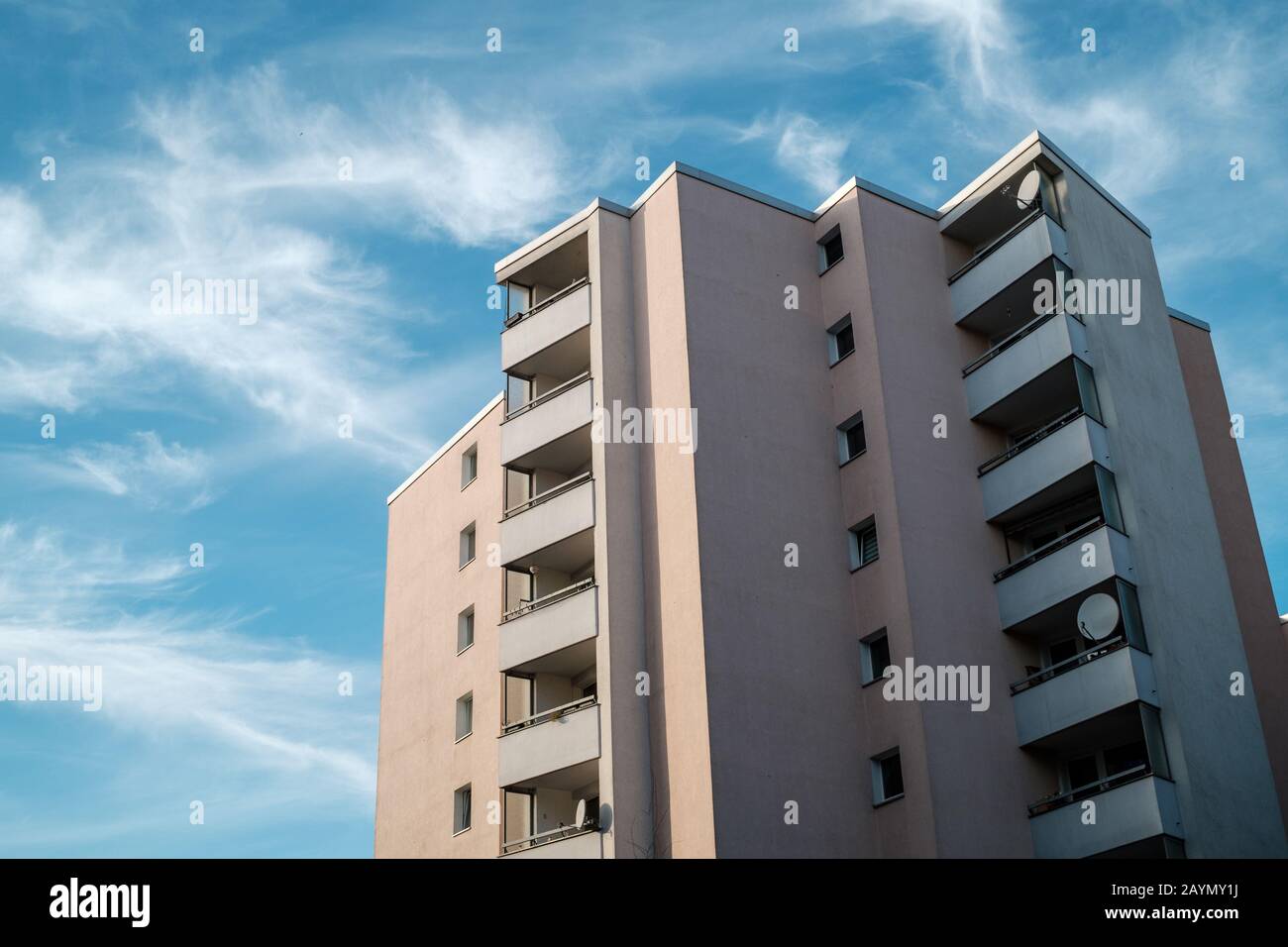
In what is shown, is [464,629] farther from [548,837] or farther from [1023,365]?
[1023,365]

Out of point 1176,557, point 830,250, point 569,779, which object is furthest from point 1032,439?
point 569,779

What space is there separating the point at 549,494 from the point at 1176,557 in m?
14.7

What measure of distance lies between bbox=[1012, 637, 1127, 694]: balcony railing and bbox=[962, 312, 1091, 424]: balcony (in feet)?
21.1

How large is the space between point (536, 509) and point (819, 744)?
9.35 meters

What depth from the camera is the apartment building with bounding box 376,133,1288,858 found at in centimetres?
3009

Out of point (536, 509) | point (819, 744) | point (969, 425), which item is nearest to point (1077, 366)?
point (969, 425)

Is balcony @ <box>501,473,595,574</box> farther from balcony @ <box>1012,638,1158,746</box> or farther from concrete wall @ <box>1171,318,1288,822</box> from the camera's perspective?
concrete wall @ <box>1171,318,1288,822</box>

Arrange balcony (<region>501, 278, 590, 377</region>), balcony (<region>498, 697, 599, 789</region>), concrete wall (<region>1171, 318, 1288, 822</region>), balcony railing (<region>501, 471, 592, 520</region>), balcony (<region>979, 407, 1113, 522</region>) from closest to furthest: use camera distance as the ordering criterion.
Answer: balcony (<region>498, 697, 599, 789</region>) → balcony (<region>979, 407, 1113, 522</region>) → balcony railing (<region>501, 471, 592, 520</region>) → concrete wall (<region>1171, 318, 1288, 822</region>) → balcony (<region>501, 278, 590, 377</region>)

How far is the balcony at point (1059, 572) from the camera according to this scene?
31.4 m

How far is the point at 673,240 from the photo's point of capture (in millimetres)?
35719

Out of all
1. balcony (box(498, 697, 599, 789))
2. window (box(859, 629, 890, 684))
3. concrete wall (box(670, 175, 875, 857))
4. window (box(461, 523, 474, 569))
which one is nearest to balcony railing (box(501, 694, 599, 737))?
balcony (box(498, 697, 599, 789))

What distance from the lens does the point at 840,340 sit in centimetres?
3678
